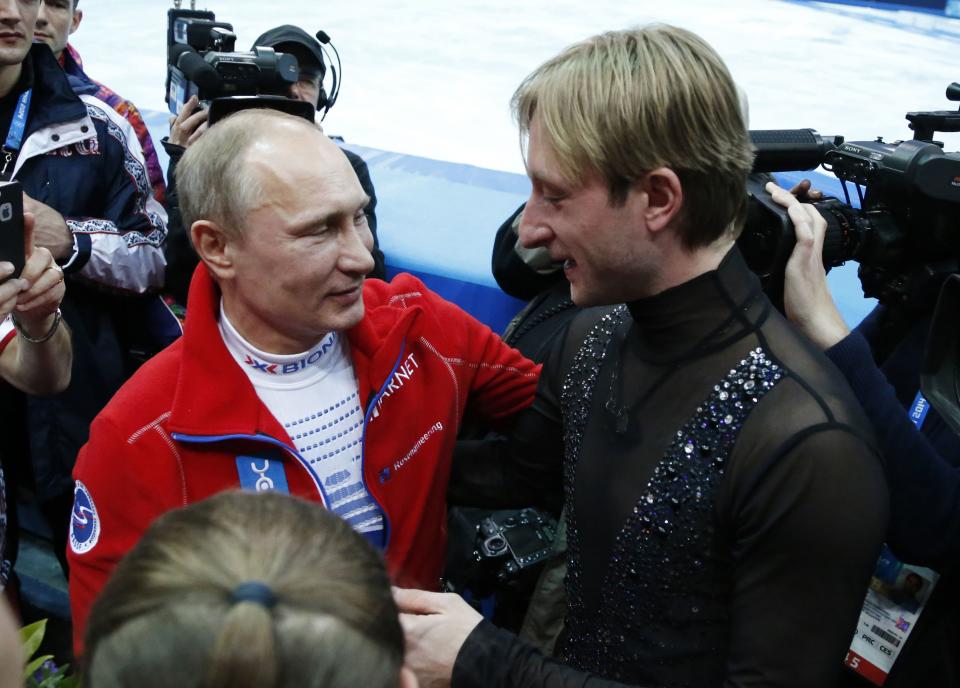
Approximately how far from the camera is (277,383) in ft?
4.25

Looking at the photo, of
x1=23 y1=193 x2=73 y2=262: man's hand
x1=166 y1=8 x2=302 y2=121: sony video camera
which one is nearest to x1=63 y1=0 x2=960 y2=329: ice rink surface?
x1=166 y1=8 x2=302 y2=121: sony video camera

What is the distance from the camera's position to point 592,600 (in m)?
1.18

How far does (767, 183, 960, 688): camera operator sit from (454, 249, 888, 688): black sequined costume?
227 millimetres

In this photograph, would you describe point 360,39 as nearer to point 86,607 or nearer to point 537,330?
point 537,330

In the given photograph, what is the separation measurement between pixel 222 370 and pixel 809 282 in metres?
0.84

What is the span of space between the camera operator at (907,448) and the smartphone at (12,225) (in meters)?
1.20

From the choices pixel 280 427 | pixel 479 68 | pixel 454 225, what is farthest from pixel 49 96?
pixel 479 68

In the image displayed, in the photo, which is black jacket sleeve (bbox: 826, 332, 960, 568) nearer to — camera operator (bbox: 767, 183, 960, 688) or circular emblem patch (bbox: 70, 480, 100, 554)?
camera operator (bbox: 767, 183, 960, 688)

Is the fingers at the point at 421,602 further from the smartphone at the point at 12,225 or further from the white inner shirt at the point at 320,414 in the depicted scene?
the smartphone at the point at 12,225

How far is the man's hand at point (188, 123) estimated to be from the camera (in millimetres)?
2215

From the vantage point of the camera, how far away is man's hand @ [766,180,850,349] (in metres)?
1.29

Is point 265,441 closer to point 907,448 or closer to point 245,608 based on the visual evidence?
point 245,608

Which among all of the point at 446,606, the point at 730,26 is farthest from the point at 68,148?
the point at 730,26

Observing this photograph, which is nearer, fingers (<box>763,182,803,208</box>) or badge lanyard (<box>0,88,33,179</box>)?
fingers (<box>763,182,803,208</box>)
